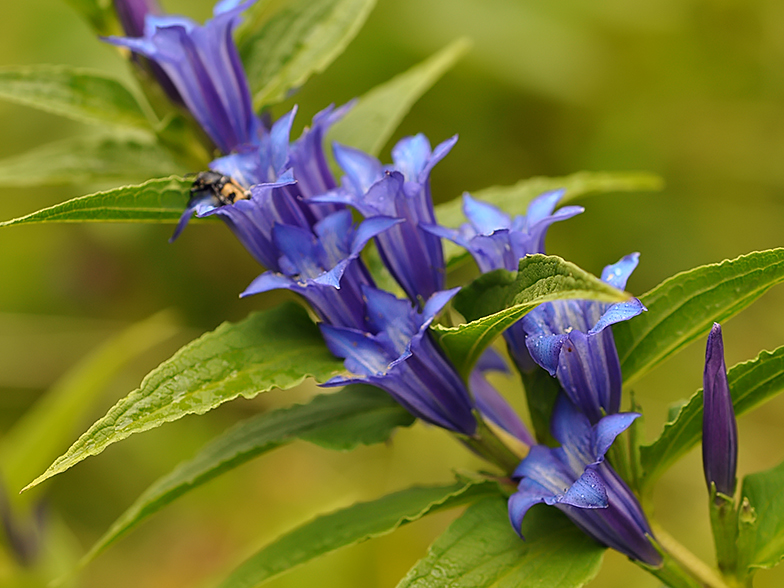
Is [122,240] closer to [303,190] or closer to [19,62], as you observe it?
[19,62]

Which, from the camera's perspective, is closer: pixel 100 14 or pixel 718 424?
pixel 718 424

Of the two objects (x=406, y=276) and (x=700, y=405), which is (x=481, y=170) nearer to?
(x=406, y=276)

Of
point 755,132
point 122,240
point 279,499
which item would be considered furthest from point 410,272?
point 755,132

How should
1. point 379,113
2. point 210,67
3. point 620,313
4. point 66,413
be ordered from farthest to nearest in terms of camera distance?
point 66,413 → point 379,113 → point 210,67 → point 620,313

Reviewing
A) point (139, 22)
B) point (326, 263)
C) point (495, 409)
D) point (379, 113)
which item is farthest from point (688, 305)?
point (139, 22)

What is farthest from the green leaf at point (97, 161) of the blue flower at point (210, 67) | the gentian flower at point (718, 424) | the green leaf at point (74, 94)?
the gentian flower at point (718, 424)

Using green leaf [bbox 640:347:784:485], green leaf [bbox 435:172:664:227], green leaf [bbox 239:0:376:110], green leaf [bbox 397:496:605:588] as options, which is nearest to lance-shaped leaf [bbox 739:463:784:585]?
green leaf [bbox 640:347:784:485]
